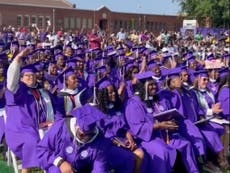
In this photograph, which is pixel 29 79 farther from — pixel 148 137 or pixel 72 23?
pixel 72 23

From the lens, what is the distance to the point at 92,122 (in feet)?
17.6

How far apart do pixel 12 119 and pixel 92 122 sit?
2248 mm

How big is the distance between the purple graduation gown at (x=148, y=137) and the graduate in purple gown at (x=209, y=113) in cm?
137

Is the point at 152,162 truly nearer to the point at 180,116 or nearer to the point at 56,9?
the point at 180,116

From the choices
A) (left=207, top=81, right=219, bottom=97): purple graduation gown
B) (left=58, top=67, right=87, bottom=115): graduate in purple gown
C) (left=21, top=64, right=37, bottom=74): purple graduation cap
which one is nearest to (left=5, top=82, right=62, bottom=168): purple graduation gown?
(left=21, top=64, right=37, bottom=74): purple graduation cap

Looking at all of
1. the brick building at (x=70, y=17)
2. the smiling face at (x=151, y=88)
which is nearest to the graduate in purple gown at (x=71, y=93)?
the smiling face at (x=151, y=88)

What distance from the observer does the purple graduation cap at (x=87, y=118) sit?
538cm

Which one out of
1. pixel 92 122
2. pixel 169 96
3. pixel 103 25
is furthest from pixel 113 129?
pixel 103 25

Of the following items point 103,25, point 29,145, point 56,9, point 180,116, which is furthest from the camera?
point 103,25

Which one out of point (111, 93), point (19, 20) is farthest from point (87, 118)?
point (19, 20)

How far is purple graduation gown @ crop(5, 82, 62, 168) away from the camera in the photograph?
7.17 meters

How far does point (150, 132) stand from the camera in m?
7.33

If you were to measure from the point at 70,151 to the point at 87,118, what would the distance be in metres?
0.52

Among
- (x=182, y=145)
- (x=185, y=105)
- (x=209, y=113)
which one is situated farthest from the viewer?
(x=209, y=113)
